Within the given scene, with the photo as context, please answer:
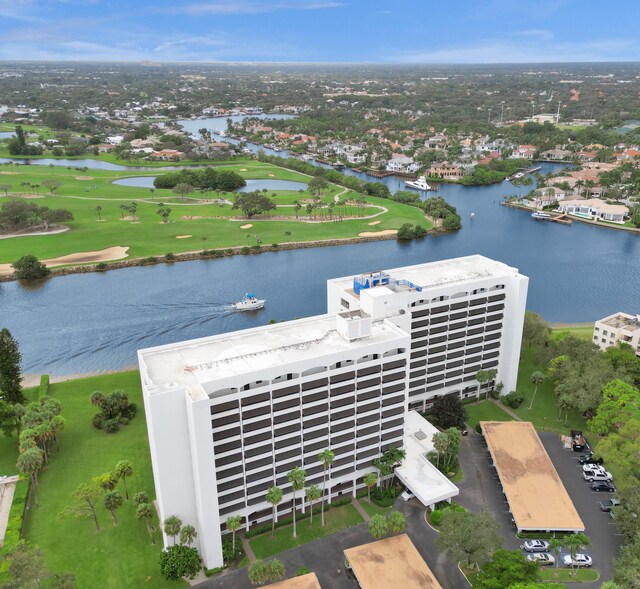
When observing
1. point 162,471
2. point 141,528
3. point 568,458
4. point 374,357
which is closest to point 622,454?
point 568,458

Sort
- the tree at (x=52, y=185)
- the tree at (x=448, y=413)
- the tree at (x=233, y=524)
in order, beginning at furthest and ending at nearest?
the tree at (x=52, y=185), the tree at (x=448, y=413), the tree at (x=233, y=524)

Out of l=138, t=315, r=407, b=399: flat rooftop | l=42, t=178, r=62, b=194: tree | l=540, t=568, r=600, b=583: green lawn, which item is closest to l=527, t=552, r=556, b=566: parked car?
l=540, t=568, r=600, b=583: green lawn

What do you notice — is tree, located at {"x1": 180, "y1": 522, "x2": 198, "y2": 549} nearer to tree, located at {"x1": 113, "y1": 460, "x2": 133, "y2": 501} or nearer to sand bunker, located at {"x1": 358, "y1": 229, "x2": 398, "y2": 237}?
tree, located at {"x1": 113, "y1": 460, "x2": 133, "y2": 501}

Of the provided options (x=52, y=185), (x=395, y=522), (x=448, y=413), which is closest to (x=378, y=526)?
(x=395, y=522)

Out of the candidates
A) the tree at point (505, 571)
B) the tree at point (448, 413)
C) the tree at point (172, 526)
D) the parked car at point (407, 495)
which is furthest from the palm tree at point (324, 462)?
the tree at point (448, 413)

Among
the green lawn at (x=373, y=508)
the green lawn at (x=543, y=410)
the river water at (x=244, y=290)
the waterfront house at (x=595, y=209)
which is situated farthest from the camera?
the waterfront house at (x=595, y=209)

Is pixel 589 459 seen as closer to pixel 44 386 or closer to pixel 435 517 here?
pixel 435 517

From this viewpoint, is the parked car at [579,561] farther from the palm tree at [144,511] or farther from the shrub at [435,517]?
the palm tree at [144,511]
